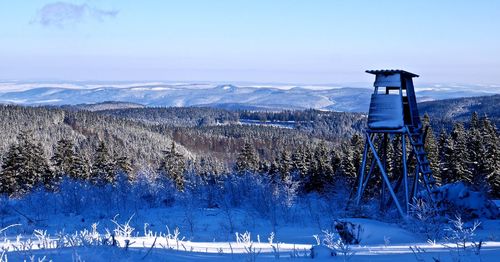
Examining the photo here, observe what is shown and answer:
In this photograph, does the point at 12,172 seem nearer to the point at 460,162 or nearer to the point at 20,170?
the point at 20,170

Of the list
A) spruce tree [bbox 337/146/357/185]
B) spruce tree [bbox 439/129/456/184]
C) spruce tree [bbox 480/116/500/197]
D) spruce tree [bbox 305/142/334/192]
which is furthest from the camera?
spruce tree [bbox 305/142/334/192]

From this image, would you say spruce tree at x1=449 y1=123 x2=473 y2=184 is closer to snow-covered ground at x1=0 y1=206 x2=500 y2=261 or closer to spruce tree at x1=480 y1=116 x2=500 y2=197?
spruce tree at x1=480 y1=116 x2=500 y2=197

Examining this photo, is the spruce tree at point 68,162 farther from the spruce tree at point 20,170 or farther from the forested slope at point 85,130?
the forested slope at point 85,130

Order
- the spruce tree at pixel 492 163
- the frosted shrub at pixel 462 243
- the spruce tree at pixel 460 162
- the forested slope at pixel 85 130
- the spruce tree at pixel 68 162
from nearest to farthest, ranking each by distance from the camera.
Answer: the frosted shrub at pixel 462 243
the spruce tree at pixel 492 163
the spruce tree at pixel 460 162
the spruce tree at pixel 68 162
the forested slope at pixel 85 130

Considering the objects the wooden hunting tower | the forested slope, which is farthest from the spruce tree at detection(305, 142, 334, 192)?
the forested slope

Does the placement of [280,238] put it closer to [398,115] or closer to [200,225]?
[200,225]

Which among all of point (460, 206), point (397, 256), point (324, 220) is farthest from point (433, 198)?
point (397, 256)

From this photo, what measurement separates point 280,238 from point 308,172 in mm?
39486

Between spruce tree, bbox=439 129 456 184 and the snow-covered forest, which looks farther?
spruce tree, bbox=439 129 456 184

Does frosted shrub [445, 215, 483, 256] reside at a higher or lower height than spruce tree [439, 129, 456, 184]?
higher

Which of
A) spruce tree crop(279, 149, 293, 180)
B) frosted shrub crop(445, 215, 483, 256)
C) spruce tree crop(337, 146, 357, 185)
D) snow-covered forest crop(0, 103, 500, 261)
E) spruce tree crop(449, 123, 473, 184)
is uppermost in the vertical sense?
frosted shrub crop(445, 215, 483, 256)

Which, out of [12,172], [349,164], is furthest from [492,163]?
[12,172]

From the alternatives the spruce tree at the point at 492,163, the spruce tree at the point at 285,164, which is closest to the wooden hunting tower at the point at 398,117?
the spruce tree at the point at 492,163

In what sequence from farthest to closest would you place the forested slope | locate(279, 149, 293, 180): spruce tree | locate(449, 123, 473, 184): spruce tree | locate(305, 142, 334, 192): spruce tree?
the forested slope, locate(279, 149, 293, 180): spruce tree, locate(305, 142, 334, 192): spruce tree, locate(449, 123, 473, 184): spruce tree
